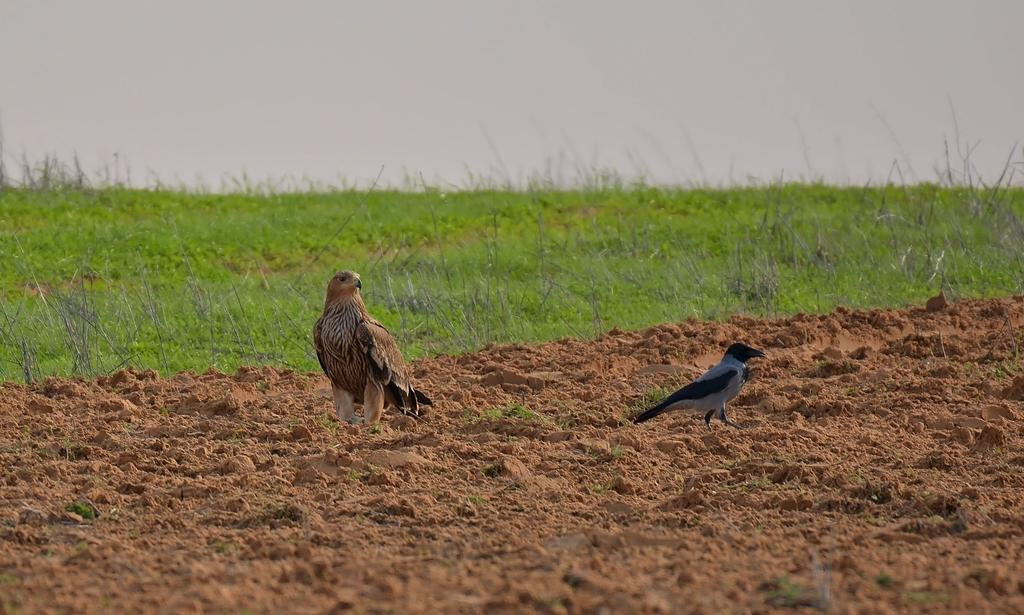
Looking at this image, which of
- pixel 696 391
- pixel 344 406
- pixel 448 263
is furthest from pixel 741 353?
pixel 448 263

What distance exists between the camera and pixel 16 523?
679 centimetres

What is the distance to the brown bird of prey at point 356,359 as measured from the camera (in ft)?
30.1

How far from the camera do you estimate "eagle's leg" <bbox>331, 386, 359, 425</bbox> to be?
9406 mm

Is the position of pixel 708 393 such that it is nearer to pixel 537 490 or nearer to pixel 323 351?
pixel 537 490

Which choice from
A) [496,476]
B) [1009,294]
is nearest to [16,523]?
[496,476]

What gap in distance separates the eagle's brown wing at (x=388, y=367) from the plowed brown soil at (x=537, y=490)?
169 millimetres

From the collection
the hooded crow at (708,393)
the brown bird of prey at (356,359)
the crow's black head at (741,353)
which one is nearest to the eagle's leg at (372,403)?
the brown bird of prey at (356,359)

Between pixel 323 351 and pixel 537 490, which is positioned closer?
pixel 537 490

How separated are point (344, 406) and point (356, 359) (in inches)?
16.0

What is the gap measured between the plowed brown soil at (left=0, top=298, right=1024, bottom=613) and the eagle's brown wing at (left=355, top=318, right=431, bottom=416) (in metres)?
0.17

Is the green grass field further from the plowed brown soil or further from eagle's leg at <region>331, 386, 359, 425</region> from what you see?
eagle's leg at <region>331, 386, 359, 425</region>

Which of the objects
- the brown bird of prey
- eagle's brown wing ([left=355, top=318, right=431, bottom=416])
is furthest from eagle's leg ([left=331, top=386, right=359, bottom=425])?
eagle's brown wing ([left=355, top=318, right=431, bottom=416])

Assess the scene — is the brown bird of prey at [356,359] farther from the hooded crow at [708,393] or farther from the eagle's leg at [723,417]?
the eagle's leg at [723,417]

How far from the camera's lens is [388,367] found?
30.2 feet
